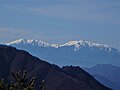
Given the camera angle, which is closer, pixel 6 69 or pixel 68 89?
pixel 68 89

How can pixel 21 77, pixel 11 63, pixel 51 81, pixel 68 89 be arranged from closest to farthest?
1. pixel 21 77
2. pixel 68 89
3. pixel 51 81
4. pixel 11 63

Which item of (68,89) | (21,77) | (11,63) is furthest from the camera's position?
(11,63)

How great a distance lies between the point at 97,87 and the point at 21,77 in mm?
157480

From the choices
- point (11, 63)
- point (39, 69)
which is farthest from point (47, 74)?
point (11, 63)

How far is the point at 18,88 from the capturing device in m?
43.1

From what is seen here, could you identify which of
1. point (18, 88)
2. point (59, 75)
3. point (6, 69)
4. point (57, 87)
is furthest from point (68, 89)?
point (18, 88)

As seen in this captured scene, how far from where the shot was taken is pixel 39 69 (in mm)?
194750

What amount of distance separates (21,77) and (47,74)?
495 ft

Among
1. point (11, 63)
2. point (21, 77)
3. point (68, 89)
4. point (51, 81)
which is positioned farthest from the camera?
point (11, 63)

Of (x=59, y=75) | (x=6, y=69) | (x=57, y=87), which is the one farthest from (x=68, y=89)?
(x=6, y=69)

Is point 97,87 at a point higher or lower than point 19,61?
lower

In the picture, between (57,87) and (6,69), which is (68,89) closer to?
(57,87)

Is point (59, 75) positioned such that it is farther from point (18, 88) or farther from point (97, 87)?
point (18, 88)

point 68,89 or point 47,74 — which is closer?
point 68,89
